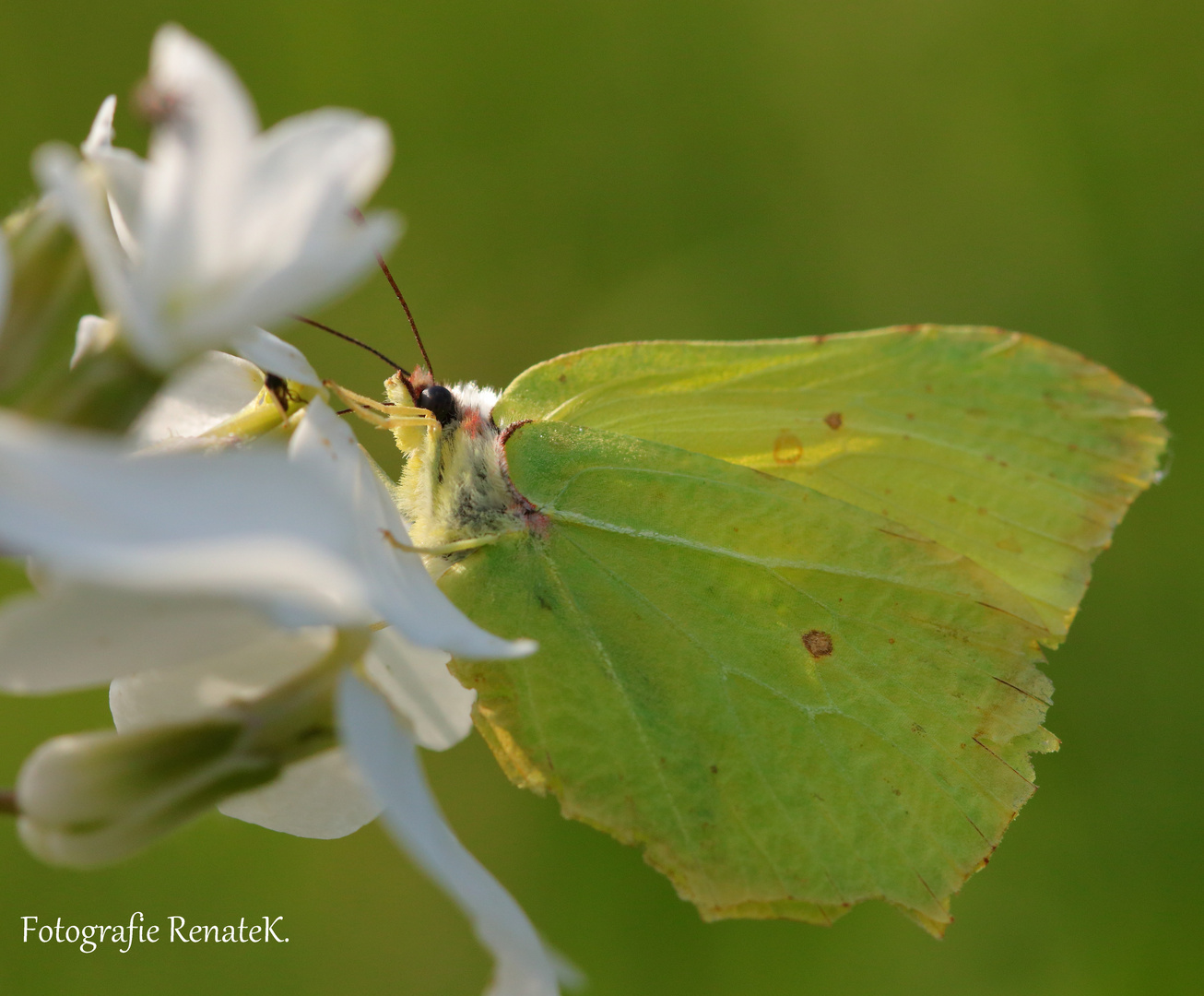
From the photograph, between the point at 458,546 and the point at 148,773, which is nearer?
the point at 148,773

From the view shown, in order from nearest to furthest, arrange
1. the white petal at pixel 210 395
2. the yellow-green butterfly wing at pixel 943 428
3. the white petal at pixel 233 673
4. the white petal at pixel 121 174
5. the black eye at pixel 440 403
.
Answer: the white petal at pixel 121 174
the white petal at pixel 233 673
the white petal at pixel 210 395
the black eye at pixel 440 403
the yellow-green butterfly wing at pixel 943 428

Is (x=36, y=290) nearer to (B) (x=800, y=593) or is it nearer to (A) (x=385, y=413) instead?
(A) (x=385, y=413)

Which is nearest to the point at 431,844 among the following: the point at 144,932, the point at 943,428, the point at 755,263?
the point at 943,428

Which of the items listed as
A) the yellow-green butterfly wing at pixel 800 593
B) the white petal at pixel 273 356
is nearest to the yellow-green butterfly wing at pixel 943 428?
the yellow-green butterfly wing at pixel 800 593

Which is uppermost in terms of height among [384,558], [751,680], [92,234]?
[92,234]

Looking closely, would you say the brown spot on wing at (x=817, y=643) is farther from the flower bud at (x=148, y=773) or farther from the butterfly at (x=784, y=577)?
the flower bud at (x=148, y=773)

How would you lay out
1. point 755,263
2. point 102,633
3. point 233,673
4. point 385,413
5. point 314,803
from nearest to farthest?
point 102,633 → point 233,673 → point 314,803 → point 385,413 → point 755,263

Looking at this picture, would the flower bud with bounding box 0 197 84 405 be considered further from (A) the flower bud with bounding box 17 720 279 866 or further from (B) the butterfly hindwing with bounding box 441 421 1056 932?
(B) the butterfly hindwing with bounding box 441 421 1056 932

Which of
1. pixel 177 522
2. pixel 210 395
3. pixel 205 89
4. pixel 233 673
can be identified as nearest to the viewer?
pixel 177 522
